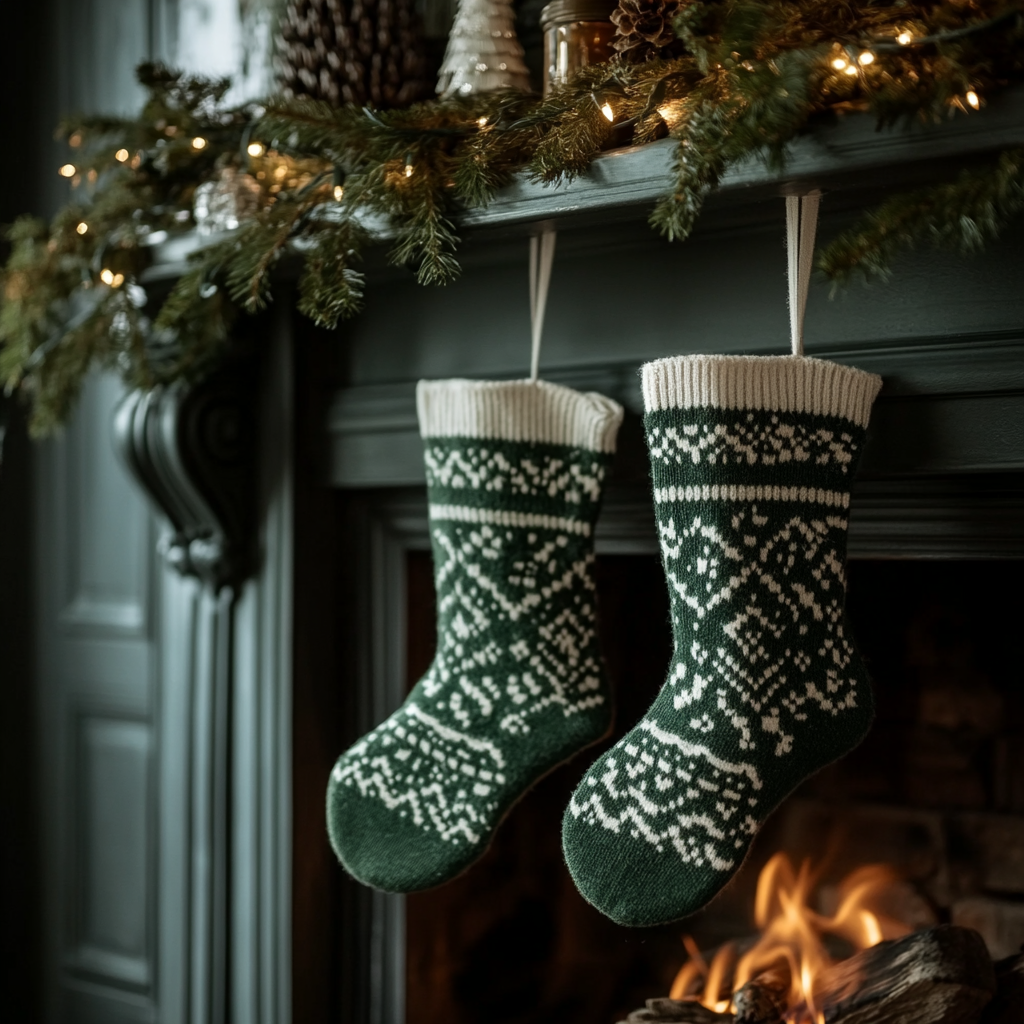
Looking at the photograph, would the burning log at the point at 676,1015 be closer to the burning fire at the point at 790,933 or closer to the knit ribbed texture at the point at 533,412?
the burning fire at the point at 790,933

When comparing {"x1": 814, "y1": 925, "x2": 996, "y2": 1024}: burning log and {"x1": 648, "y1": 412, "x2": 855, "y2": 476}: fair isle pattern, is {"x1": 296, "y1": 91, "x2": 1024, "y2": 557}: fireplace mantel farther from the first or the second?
{"x1": 814, "y1": 925, "x2": 996, "y2": 1024}: burning log

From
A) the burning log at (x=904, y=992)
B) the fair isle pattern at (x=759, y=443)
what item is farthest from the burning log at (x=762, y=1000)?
the fair isle pattern at (x=759, y=443)

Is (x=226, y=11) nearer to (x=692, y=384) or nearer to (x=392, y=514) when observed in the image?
(x=392, y=514)

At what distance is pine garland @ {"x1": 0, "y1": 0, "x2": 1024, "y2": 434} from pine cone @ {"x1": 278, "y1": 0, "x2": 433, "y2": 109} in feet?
0.27

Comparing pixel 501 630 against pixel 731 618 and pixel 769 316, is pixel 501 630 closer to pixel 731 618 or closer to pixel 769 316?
pixel 731 618

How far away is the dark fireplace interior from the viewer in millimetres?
1385

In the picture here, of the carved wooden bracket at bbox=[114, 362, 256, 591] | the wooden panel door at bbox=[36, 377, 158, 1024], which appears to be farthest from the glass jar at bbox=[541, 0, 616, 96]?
the wooden panel door at bbox=[36, 377, 158, 1024]

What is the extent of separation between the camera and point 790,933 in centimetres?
144

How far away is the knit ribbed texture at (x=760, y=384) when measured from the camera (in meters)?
0.96

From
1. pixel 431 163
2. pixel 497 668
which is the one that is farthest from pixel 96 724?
pixel 431 163

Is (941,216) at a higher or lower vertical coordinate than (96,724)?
higher

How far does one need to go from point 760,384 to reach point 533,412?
0.88 feet

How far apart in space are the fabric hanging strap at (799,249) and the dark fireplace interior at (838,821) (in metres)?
0.49

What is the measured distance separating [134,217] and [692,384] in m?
0.75
